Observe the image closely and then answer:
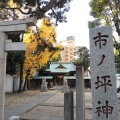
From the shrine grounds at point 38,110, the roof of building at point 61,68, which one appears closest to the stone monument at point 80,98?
the shrine grounds at point 38,110

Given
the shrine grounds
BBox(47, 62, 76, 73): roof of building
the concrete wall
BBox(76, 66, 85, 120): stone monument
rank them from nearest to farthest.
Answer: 1. BBox(76, 66, 85, 120): stone monument
2. the shrine grounds
3. the concrete wall
4. BBox(47, 62, 76, 73): roof of building

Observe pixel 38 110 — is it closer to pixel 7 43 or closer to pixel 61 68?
pixel 7 43

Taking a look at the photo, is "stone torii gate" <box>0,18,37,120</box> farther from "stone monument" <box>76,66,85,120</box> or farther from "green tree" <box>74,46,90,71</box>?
"green tree" <box>74,46,90,71</box>

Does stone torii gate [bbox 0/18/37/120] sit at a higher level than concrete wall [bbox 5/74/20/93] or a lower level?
higher

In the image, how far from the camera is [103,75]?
512cm

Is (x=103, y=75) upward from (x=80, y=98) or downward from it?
upward

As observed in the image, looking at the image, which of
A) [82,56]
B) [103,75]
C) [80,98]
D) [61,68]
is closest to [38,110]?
[80,98]

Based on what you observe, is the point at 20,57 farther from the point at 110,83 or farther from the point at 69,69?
the point at 69,69

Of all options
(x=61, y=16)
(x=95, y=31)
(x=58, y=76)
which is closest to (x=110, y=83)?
(x=95, y=31)

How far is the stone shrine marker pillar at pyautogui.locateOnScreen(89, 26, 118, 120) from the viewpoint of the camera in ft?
16.5

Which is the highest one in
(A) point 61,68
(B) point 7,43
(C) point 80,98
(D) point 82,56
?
(D) point 82,56

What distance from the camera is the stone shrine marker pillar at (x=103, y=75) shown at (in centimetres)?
502

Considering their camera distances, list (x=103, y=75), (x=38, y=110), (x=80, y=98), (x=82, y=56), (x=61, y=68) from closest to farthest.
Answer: (x=103, y=75), (x=80, y=98), (x=38, y=110), (x=82, y=56), (x=61, y=68)

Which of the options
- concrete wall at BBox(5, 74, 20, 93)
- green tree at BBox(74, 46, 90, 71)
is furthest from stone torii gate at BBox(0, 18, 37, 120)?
green tree at BBox(74, 46, 90, 71)
